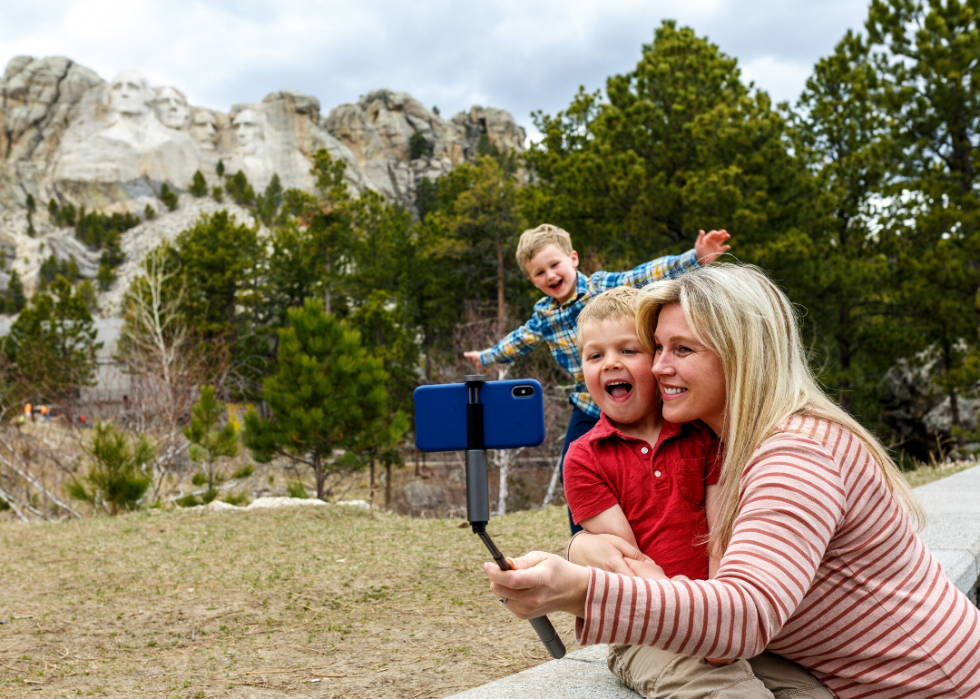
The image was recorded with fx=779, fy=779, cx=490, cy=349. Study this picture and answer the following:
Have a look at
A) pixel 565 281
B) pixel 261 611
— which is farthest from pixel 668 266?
pixel 261 611

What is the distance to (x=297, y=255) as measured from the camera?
26.6 meters

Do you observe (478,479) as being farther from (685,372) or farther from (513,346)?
(513,346)

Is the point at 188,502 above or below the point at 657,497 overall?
below

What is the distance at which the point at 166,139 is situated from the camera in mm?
74875

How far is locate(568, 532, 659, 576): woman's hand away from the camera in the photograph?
1.47 m

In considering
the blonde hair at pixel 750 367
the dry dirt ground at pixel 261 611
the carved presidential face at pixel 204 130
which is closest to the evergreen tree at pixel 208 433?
the dry dirt ground at pixel 261 611

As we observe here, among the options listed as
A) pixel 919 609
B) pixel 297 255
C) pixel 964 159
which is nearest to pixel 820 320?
pixel 964 159

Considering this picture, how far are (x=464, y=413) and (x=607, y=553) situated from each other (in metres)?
0.47

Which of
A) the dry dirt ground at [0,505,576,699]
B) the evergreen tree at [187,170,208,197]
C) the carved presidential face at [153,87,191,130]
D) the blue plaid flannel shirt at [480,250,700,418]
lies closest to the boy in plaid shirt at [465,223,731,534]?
the blue plaid flannel shirt at [480,250,700,418]

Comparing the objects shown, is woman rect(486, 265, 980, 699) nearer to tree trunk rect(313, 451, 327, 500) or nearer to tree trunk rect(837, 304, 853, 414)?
tree trunk rect(313, 451, 327, 500)

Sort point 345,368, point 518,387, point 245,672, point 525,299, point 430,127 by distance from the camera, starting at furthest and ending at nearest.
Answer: point 430,127, point 525,299, point 345,368, point 245,672, point 518,387

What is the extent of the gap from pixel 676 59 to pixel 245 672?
16.3 meters

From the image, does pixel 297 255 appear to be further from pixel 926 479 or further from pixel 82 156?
pixel 82 156

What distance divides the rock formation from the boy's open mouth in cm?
6782
